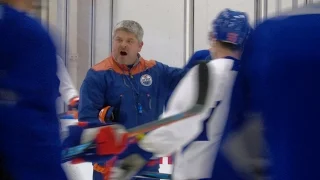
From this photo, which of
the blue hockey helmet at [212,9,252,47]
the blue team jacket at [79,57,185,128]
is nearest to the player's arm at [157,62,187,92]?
the blue team jacket at [79,57,185,128]

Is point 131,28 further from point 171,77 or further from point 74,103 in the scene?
point 74,103

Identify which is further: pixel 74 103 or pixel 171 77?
pixel 171 77

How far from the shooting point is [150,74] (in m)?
2.80

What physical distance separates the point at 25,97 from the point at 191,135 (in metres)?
0.74

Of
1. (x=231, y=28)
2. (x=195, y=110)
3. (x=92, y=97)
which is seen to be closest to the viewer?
(x=195, y=110)

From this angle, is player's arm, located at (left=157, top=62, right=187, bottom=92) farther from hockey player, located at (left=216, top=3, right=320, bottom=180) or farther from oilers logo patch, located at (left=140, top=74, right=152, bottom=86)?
hockey player, located at (left=216, top=3, right=320, bottom=180)

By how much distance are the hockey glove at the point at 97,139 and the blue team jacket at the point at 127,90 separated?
1.19 meters

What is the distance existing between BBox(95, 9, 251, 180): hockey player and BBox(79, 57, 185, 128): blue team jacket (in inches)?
39.1

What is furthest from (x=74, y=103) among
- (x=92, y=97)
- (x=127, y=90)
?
(x=127, y=90)

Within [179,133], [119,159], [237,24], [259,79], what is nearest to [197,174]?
[179,133]

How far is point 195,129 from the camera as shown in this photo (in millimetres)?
1603

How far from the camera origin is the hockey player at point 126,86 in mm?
2662

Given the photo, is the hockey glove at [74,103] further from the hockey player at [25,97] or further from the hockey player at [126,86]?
the hockey player at [25,97]

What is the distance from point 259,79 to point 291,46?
7cm
